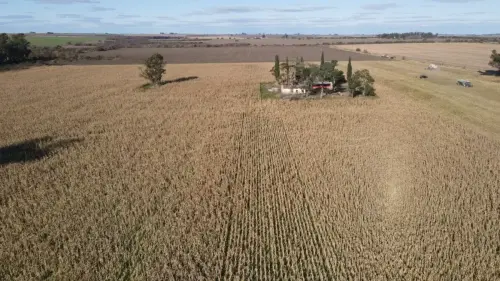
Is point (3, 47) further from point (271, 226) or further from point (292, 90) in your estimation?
point (271, 226)

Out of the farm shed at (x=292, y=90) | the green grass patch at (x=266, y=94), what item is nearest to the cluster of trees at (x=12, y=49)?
the green grass patch at (x=266, y=94)

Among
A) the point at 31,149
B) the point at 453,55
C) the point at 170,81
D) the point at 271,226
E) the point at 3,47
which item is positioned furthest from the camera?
the point at 453,55

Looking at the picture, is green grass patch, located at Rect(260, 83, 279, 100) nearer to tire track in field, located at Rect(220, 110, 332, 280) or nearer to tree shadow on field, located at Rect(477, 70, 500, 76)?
tire track in field, located at Rect(220, 110, 332, 280)

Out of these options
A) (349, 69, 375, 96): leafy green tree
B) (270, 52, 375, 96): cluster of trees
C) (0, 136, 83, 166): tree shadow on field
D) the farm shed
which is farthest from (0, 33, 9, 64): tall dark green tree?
(349, 69, 375, 96): leafy green tree

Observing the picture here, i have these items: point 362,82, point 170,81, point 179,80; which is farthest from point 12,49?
point 362,82

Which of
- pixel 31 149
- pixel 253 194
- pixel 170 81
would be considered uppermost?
pixel 170 81

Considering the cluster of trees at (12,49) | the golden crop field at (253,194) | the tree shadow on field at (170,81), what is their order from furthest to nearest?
the cluster of trees at (12,49) → the tree shadow on field at (170,81) → the golden crop field at (253,194)

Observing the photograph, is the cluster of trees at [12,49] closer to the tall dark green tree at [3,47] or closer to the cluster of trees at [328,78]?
the tall dark green tree at [3,47]
